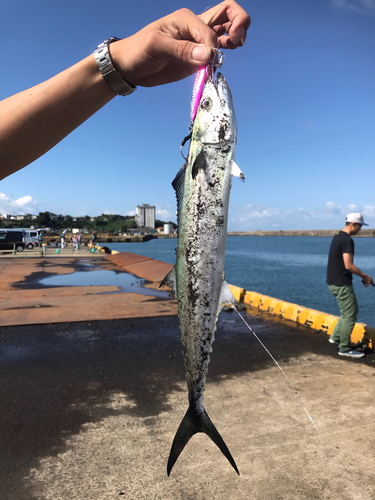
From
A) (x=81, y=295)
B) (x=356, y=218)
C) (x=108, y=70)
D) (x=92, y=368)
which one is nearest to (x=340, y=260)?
(x=356, y=218)

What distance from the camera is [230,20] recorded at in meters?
2.20

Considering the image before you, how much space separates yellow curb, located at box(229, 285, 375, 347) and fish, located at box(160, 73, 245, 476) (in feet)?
23.5

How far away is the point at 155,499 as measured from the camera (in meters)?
3.51

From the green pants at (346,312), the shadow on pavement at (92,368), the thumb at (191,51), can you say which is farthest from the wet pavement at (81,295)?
the thumb at (191,51)

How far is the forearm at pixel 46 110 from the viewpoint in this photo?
1766 millimetres

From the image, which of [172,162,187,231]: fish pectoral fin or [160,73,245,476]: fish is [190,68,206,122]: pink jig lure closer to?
[160,73,245,476]: fish

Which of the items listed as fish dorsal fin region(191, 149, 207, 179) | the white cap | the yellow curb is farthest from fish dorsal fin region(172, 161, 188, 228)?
the yellow curb

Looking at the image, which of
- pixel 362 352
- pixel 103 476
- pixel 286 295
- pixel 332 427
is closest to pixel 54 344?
pixel 103 476

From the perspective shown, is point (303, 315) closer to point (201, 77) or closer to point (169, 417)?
point (169, 417)

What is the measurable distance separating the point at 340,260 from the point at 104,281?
14144 millimetres

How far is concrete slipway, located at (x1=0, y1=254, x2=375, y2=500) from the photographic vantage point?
3.74 meters

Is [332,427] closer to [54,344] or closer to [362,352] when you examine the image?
[362,352]

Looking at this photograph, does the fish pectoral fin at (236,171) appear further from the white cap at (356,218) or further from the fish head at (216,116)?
the white cap at (356,218)

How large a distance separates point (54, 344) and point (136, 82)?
7.96m
